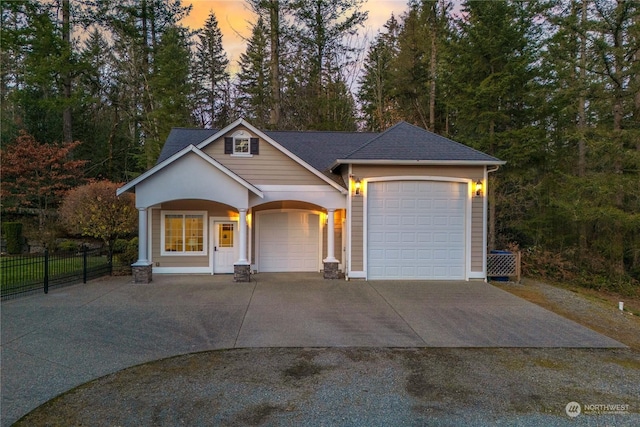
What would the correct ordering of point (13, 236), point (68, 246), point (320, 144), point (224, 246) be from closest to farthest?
1. point (224, 246)
2. point (320, 144)
3. point (13, 236)
4. point (68, 246)

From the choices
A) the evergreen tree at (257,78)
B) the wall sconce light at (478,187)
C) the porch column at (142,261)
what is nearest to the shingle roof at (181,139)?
the porch column at (142,261)

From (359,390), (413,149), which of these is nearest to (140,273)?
(359,390)

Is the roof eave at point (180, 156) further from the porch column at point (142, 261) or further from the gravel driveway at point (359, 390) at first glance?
A: the gravel driveway at point (359, 390)

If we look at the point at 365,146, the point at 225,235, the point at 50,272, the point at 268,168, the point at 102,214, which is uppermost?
the point at 365,146

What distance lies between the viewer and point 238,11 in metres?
20.3

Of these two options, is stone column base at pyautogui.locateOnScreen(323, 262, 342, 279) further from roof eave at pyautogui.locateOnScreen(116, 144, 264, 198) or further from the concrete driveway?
roof eave at pyautogui.locateOnScreen(116, 144, 264, 198)

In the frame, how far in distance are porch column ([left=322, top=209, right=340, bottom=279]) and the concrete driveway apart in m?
1.08

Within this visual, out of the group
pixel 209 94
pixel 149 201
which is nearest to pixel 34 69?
pixel 209 94

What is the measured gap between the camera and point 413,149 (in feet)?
34.8

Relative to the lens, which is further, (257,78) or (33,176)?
(257,78)

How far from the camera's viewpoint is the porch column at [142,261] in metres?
9.80

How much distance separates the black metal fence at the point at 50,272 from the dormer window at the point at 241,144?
487 cm

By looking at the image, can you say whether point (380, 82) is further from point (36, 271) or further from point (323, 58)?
point (36, 271)

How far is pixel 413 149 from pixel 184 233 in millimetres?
7412
